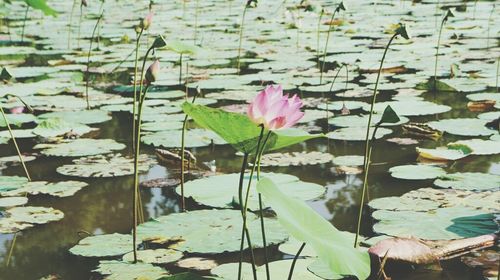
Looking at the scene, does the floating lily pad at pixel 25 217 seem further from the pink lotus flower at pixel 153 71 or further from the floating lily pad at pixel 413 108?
the floating lily pad at pixel 413 108

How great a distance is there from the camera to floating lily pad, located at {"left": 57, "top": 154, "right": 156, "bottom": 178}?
2123 mm

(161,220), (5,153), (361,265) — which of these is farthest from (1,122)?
(361,265)

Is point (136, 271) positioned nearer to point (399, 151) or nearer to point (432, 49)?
point (399, 151)

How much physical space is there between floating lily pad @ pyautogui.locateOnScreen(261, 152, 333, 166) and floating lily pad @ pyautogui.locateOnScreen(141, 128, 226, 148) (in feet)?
0.88

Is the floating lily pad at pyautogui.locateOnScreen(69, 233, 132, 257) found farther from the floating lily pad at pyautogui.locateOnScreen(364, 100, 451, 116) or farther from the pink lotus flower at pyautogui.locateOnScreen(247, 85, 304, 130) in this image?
the floating lily pad at pyautogui.locateOnScreen(364, 100, 451, 116)

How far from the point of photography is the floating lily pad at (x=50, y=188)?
6.40ft

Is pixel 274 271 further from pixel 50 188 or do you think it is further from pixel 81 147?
pixel 81 147

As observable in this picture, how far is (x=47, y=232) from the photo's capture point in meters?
1.68

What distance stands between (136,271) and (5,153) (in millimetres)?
1269

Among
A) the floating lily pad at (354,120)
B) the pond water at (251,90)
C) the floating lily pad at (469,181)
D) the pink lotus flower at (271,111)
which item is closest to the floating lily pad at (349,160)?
the pond water at (251,90)

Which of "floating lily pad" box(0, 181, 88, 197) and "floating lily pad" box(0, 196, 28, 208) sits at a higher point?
"floating lily pad" box(0, 181, 88, 197)

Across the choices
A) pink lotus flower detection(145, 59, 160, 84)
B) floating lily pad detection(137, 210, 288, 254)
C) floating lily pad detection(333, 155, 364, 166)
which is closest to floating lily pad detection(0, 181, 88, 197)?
floating lily pad detection(137, 210, 288, 254)

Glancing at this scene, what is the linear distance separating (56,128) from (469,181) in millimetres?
1578

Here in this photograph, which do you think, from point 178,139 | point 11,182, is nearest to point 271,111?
point 11,182
